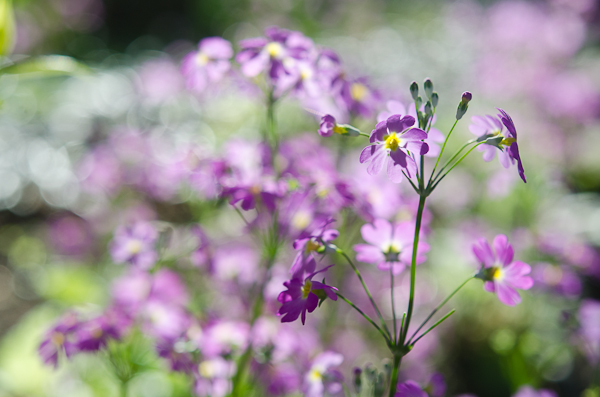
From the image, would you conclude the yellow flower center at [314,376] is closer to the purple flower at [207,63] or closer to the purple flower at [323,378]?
the purple flower at [323,378]

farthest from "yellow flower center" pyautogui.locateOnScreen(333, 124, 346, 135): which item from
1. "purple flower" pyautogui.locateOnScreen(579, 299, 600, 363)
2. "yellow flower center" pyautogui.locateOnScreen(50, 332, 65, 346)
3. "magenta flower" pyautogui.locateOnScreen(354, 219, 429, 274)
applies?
"purple flower" pyautogui.locateOnScreen(579, 299, 600, 363)

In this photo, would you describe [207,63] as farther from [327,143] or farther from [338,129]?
[327,143]

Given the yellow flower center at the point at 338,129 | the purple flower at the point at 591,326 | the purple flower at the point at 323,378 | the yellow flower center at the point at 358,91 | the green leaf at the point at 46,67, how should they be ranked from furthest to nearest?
1. the purple flower at the point at 591,326
2. the yellow flower center at the point at 358,91
3. the green leaf at the point at 46,67
4. the purple flower at the point at 323,378
5. the yellow flower center at the point at 338,129

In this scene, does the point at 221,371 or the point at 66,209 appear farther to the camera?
the point at 66,209

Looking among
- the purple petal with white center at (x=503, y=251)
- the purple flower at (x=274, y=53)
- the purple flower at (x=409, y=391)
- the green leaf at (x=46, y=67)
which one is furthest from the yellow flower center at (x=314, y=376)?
the green leaf at (x=46, y=67)

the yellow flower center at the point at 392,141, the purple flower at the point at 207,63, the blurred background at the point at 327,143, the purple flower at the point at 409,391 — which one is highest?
the yellow flower center at the point at 392,141

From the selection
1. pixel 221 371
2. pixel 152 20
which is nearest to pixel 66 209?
pixel 221 371

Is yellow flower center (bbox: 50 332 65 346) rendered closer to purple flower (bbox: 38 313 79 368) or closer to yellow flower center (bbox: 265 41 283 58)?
purple flower (bbox: 38 313 79 368)

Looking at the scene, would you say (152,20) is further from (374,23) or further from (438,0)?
→ (438,0)
